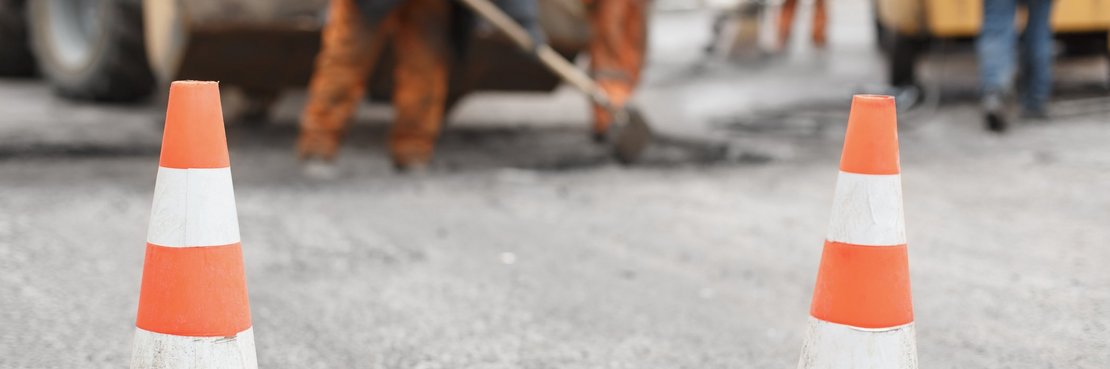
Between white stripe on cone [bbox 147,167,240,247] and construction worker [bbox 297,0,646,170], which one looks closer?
white stripe on cone [bbox 147,167,240,247]

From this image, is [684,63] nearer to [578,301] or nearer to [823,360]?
[578,301]

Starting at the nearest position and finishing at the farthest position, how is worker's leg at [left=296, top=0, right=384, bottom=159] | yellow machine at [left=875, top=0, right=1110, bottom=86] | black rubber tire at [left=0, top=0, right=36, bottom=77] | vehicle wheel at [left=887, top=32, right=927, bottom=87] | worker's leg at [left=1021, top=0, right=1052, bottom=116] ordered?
worker's leg at [left=296, top=0, right=384, bottom=159]
worker's leg at [left=1021, top=0, right=1052, bottom=116]
yellow machine at [left=875, top=0, right=1110, bottom=86]
vehicle wheel at [left=887, top=32, right=927, bottom=87]
black rubber tire at [left=0, top=0, right=36, bottom=77]

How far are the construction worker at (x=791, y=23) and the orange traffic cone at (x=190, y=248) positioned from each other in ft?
40.1

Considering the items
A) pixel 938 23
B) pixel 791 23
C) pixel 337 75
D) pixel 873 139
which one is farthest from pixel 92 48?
pixel 791 23

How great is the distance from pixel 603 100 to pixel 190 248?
4.08 metres

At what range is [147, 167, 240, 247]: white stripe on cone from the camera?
2143 millimetres

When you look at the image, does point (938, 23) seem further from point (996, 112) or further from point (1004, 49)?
point (996, 112)

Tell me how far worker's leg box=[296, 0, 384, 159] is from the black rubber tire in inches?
160

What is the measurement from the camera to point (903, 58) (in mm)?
8609

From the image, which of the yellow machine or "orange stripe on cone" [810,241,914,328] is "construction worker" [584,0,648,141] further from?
"orange stripe on cone" [810,241,914,328]

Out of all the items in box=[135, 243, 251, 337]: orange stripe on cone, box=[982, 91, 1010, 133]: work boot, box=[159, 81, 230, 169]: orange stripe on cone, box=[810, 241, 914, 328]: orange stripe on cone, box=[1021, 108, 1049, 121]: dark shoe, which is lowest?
box=[1021, 108, 1049, 121]: dark shoe

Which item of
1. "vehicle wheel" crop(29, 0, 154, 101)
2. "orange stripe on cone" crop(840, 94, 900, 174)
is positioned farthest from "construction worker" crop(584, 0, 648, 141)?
"orange stripe on cone" crop(840, 94, 900, 174)

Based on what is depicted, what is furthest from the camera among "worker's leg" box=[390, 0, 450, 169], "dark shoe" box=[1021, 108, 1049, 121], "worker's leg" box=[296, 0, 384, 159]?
"dark shoe" box=[1021, 108, 1049, 121]

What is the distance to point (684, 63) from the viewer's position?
13688mm
